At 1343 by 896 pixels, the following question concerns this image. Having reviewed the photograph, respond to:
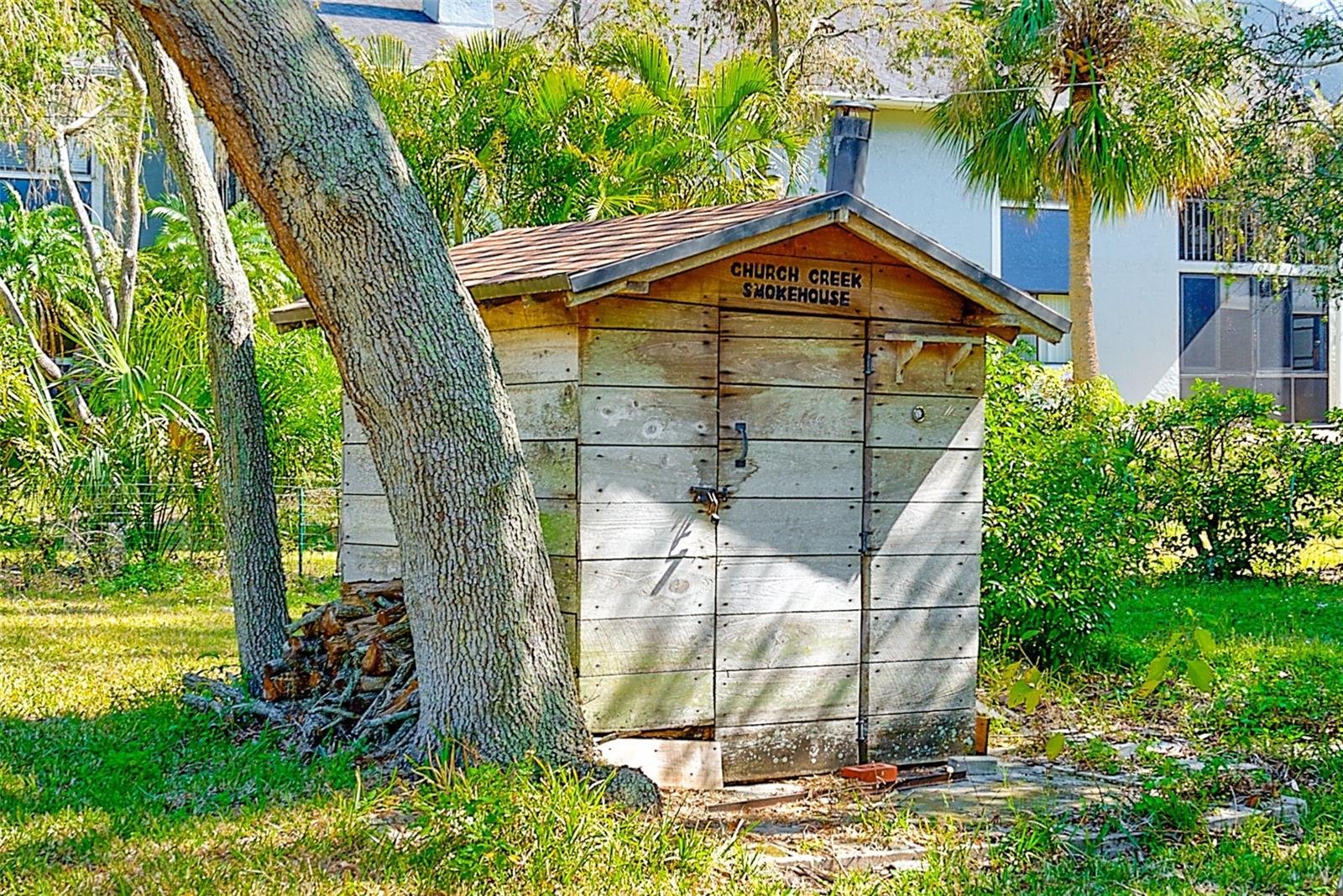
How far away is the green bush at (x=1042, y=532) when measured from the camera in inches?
402

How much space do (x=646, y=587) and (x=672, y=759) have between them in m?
0.82

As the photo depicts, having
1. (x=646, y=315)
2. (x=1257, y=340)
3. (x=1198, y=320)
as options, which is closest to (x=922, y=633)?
(x=646, y=315)

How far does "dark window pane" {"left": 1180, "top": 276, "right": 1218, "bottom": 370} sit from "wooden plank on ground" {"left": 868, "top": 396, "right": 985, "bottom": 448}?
2037 cm

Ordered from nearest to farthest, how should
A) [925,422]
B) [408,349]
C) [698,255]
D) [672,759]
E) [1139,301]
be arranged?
[408,349], [672,759], [698,255], [925,422], [1139,301]

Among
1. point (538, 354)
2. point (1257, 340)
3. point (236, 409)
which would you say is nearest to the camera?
point (538, 354)

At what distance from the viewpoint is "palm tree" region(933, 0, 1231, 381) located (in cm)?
1872

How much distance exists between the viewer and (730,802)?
6992 millimetres

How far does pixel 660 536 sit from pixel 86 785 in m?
2.81

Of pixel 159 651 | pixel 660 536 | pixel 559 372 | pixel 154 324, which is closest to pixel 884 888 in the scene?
pixel 660 536

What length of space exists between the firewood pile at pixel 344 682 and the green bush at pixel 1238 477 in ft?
31.8

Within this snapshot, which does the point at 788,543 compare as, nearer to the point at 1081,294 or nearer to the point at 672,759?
the point at 672,759

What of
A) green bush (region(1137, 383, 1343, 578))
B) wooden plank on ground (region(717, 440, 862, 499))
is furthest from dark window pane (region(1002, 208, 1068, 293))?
wooden plank on ground (region(717, 440, 862, 499))

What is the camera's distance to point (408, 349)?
241 inches

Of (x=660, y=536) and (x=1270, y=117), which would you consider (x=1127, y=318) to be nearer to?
(x=1270, y=117)
